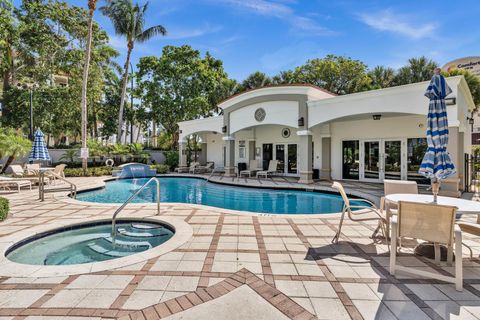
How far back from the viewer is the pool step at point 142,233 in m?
5.56

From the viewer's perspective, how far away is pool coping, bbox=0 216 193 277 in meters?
3.33

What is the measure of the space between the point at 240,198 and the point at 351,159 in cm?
697

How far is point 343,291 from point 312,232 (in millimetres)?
2233

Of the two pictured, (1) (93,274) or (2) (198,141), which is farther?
(2) (198,141)

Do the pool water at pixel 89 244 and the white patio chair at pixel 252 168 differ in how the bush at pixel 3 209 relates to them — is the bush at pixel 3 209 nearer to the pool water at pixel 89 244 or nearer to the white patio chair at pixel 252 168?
the pool water at pixel 89 244

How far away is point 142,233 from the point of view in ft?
18.6

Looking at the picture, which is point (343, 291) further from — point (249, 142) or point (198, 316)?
point (249, 142)

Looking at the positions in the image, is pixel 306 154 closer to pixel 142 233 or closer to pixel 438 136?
pixel 438 136

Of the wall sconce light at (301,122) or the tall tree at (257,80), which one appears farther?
the tall tree at (257,80)

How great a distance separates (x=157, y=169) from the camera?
1909 cm

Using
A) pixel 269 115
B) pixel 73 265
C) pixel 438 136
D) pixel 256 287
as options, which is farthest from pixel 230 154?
pixel 256 287

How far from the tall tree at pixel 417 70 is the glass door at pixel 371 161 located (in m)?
12.7

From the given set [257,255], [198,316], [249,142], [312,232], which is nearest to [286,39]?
[249,142]

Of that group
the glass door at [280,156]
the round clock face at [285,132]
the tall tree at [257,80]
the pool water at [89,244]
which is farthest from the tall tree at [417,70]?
the pool water at [89,244]
